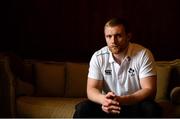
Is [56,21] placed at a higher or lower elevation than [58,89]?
higher

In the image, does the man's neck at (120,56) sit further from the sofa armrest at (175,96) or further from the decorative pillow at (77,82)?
the decorative pillow at (77,82)

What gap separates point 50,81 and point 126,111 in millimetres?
1246

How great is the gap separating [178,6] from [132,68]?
1.52 m

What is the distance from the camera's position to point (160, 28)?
3908 millimetres

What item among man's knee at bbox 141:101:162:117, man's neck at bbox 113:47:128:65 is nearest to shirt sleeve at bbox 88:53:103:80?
man's neck at bbox 113:47:128:65

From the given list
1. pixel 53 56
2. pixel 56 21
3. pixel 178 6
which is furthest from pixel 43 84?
pixel 178 6

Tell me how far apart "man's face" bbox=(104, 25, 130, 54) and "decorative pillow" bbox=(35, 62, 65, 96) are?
1050 millimetres

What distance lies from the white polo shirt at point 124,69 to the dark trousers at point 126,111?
0.22 m

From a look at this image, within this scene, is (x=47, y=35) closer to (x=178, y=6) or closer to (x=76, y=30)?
(x=76, y=30)

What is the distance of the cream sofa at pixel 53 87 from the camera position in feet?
9.94

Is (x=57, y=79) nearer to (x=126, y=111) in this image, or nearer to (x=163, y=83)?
(x=163, y=83)

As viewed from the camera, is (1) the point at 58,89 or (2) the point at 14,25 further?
(2) the point at 14,25

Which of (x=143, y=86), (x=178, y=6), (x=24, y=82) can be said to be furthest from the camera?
(x=178, y=6)

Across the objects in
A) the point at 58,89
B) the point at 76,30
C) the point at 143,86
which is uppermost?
the point at 76,30
